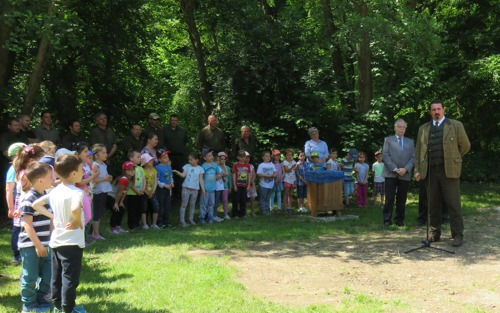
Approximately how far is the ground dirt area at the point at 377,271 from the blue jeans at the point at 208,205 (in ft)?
9.47

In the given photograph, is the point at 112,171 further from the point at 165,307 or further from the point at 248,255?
the point at 165,307

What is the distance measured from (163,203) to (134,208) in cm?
74

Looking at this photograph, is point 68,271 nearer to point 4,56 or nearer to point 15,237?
point 15,237

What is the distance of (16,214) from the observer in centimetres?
599

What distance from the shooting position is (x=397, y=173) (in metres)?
10.2

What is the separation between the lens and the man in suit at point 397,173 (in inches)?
404

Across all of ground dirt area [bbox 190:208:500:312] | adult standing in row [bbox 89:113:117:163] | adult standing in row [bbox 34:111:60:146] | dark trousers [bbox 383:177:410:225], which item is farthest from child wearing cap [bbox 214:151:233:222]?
dark trousers [bbox 383:177:410:225]

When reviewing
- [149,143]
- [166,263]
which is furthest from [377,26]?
[166,263]

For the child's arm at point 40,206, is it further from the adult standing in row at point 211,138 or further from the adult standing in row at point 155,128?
the adult standing in row at point 211,138

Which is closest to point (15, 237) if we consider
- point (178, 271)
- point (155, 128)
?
point (178, 271)

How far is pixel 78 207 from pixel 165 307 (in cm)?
129

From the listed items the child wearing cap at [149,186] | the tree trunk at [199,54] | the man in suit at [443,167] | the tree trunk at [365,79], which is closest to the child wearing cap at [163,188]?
the child wearing cap at [149,186]

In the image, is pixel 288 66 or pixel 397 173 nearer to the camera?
pixel 397 173

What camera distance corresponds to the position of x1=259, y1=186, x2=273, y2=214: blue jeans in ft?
42.0
